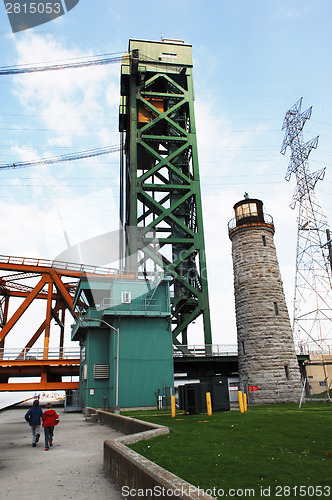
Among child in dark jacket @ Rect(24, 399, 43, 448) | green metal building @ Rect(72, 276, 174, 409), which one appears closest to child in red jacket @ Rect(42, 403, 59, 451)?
child in dark jacket @ Rect(24, 399, 43, 448)

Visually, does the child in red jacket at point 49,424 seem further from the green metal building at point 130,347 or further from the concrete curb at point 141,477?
the green metal building at point 130,347

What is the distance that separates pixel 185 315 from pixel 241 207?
12641 mm

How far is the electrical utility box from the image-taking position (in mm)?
16562

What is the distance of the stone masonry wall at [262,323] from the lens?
27.8 m

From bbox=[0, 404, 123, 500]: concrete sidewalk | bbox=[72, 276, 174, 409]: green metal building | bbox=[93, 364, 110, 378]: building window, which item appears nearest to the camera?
bbox=[0, 404, 123, 500]: concrete sidewalk

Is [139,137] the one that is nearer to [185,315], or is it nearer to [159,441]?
[185,315]

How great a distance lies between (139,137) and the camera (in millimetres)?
41594

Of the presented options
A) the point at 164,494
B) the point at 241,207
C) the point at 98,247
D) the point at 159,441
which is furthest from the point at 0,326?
the point at 164,494

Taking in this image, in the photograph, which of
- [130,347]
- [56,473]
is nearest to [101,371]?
[130,347]

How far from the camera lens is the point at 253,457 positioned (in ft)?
22.4

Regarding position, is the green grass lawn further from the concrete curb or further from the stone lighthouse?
the stone lighthouse

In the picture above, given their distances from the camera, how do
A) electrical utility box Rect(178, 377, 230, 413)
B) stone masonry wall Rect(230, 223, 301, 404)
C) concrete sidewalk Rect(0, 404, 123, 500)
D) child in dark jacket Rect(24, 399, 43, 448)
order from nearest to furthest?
concrete sidewalk Rect(0, 404, 123, 500), child in dark jacket Rect(24, 399, 43, 448), electrical utility box Rect(178, 377, 230, 413), stone masonry wall Rect(230, 223, 301, 404)

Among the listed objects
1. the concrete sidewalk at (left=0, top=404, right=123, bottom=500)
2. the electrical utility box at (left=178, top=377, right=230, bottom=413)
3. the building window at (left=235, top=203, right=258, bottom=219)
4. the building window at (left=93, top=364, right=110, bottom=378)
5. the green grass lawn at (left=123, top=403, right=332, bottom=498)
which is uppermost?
the building window at (left=235, top=203, right=258, bottom=219)

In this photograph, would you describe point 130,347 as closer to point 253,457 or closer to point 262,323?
point 262,323
